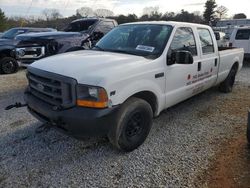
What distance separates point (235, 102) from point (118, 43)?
331cm

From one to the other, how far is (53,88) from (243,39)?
11588 mm

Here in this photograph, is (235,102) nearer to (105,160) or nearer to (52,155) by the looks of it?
(105,160)

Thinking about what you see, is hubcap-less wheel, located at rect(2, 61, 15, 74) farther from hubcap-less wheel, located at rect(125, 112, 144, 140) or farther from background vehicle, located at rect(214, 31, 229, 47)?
background vehicle, located at rect(214, 31, 229, 47)

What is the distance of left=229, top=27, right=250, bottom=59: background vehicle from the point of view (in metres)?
11.8

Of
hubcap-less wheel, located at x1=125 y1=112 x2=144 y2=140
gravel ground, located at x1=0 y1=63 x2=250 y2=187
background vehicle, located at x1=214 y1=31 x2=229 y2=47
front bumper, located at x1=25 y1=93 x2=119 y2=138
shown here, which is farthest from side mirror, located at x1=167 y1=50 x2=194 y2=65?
background vehicle, located at x1=214 y1=31 x2=229 y2=47

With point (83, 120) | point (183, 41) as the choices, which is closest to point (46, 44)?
point (183, 41)

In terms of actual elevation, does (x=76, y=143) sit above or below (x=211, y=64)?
below

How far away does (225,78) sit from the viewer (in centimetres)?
614

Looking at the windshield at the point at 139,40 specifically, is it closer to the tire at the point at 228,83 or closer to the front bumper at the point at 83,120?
the front bumper at the point at 83,120

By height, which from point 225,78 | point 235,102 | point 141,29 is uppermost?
point 141,29

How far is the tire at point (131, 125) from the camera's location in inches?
122

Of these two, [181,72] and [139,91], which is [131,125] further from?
[181,72]

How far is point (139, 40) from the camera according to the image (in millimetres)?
4035

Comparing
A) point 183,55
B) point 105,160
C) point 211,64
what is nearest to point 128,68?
point 183,55
